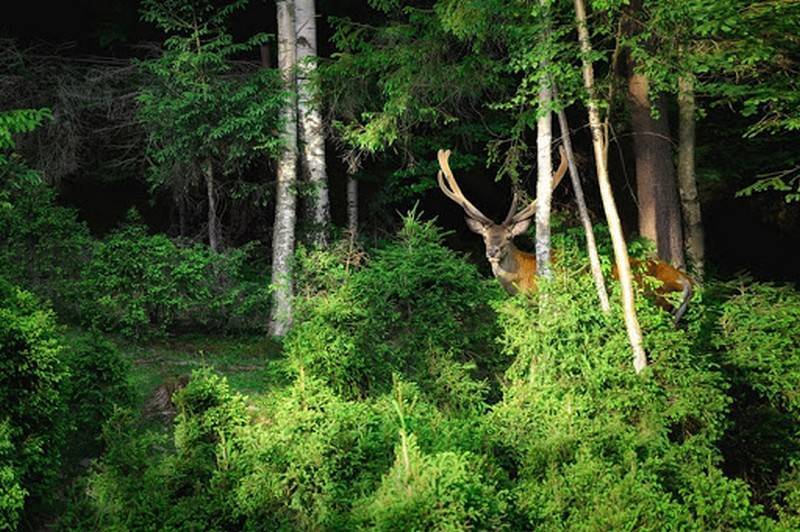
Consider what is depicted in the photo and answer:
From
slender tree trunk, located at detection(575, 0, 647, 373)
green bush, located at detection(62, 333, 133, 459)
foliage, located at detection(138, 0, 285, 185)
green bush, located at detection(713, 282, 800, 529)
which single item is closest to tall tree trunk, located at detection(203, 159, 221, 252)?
foliage, located at detection(138, 0, 285, 185)

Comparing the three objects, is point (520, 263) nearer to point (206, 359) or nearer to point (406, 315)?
point (406, 315)

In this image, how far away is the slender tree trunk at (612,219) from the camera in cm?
895

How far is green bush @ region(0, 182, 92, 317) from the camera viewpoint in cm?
1156

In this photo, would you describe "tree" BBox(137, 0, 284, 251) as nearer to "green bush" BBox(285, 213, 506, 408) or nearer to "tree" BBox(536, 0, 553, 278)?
"green bush" BBox(285, 213, 506, 408)

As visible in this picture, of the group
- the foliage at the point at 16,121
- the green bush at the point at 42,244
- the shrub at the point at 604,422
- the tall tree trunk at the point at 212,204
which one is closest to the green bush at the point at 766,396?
the shrub at the point at 604,422

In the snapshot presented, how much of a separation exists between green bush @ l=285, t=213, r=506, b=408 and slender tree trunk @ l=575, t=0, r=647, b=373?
1496 millimetres

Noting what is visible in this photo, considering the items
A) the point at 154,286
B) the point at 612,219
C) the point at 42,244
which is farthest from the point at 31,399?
the point at 612,219

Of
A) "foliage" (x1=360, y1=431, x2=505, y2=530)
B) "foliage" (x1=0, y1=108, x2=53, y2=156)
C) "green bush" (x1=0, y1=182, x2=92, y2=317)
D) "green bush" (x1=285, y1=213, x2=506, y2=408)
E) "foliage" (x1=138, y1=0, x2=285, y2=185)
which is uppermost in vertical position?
"foliage" (x1=138, y1=0, x2=285, y2=185)

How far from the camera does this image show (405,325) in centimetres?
980

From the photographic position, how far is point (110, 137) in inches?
601

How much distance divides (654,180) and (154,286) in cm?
622

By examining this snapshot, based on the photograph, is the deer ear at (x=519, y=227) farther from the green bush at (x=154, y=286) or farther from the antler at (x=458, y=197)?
the green bush at (x=154, y=286)

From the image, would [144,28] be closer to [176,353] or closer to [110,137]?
[110,137]

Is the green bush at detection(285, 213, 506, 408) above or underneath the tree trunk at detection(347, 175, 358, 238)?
underneath
